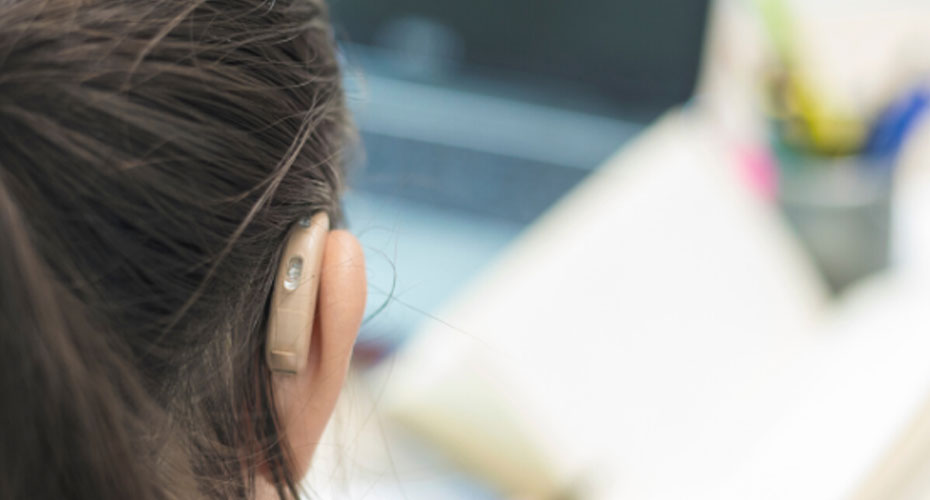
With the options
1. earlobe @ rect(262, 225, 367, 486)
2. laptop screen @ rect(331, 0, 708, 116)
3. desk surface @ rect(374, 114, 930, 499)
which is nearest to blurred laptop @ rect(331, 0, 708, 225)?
laptop screen @ rect(331, 0, 708, 116)

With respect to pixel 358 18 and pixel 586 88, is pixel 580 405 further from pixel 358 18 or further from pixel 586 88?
pixel 358 18

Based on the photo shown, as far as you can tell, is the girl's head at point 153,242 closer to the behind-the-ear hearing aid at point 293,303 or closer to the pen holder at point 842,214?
the behind-the-ear hearing aid at point 293,303

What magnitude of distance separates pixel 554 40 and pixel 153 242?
2.67 feet

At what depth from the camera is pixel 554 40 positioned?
1.01 metres

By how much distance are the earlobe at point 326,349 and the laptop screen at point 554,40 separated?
0.72 metres

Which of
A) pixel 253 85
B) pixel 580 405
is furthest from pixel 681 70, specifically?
pixel 253 85

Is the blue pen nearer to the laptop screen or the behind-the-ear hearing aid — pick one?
the laptop screen

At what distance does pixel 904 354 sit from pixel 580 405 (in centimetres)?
24

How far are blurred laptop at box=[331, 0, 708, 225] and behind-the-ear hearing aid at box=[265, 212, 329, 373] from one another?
0.58 meters

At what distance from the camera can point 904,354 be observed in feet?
2.03

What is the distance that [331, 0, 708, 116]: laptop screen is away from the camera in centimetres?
98

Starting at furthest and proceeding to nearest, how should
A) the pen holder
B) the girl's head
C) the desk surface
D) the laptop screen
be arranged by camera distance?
the laptop screen
the pen holder
the desk surface
the girl's head

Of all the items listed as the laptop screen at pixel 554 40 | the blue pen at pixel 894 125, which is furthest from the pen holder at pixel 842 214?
the laptop screen at pixel 554 40

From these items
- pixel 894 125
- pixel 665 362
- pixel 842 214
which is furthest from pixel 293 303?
pixel 894 125
